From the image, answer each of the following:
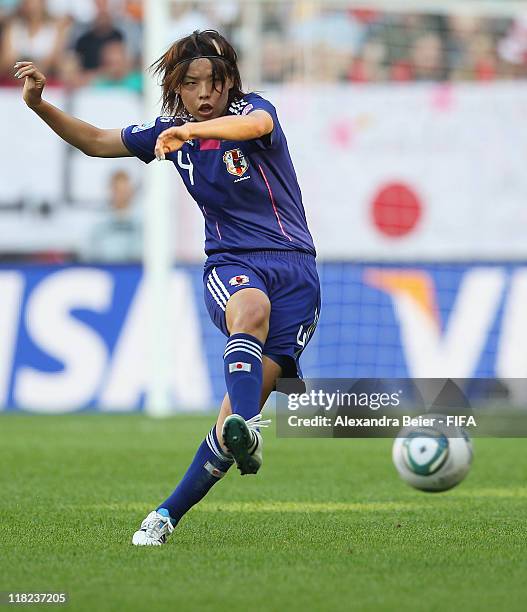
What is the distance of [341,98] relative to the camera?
51.8ft

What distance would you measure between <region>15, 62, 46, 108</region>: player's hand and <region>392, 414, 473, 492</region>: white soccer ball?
2.44 m

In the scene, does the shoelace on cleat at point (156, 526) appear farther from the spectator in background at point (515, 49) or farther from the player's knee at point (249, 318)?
the spectator in background at point (515, 49)

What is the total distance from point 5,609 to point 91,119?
12.6m

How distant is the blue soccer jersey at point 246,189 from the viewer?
549cm

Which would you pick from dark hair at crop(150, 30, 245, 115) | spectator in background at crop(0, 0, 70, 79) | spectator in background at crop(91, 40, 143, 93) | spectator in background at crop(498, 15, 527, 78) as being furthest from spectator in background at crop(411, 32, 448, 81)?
dark hair at crop(150, 30, 245, 115)

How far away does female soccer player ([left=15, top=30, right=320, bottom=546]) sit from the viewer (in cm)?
539

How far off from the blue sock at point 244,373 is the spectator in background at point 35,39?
12.3 meters

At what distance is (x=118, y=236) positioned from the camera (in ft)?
51.4

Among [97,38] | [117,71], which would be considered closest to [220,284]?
[117,71]

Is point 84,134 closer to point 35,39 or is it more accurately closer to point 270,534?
point 270,534

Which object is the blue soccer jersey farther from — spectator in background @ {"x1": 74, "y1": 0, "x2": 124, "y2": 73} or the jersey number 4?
spectator in background @ {"x1": 74, "y1": 0, "x2": 124, "y2": 73}

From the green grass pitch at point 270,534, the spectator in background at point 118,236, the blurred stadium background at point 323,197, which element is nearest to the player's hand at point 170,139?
the green grass pitch at point 270,534

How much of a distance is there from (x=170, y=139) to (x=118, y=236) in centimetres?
1094

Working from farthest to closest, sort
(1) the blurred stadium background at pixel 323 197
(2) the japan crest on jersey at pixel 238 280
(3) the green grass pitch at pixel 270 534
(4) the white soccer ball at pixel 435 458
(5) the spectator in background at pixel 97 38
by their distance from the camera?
(5) the spectator in background at pixel 97 38, (1) the blurred stadium background at pixel 323 197, (4) the white soccer ball at pixel 435 458, (2) the japan crest on jersey at pixel 238 280, (3) the green grass pitch at pixel 270 534
